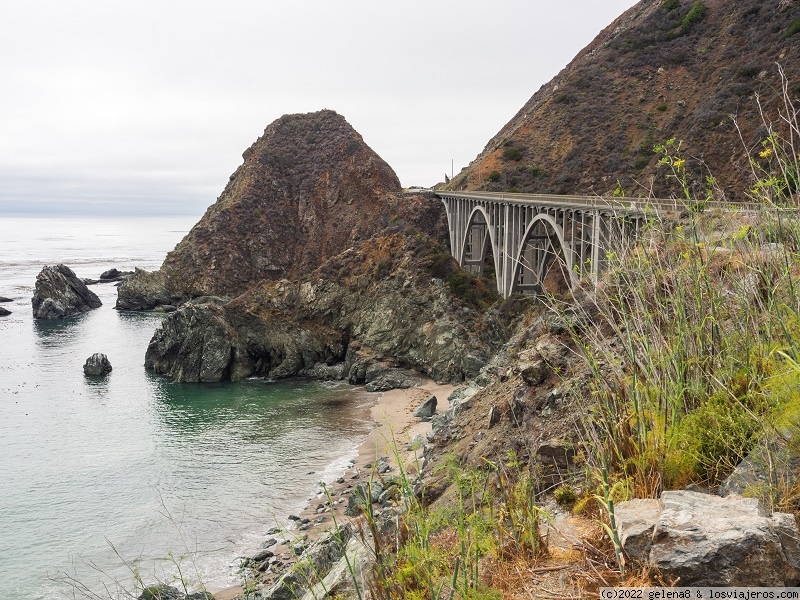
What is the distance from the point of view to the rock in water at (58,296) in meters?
70.8

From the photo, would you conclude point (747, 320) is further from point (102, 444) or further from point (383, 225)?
point (383, 225)

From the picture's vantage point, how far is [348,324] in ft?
149

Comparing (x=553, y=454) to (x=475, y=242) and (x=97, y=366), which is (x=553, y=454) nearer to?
(x=97, y=366)

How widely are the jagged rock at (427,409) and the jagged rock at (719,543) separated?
2752cm

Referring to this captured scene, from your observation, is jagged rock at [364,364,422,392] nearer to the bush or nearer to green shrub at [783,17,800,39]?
the bush

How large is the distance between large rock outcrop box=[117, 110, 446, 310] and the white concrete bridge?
47.8 ft

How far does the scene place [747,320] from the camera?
5.44 m

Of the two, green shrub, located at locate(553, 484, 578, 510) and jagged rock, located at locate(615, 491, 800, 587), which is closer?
jagged rock, located at locate(615, 491, 800, 587)

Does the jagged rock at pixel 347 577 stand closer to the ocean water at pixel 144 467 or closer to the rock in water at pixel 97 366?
the ocean water at pixel 144 467

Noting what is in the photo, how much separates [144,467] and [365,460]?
9889 millimetres

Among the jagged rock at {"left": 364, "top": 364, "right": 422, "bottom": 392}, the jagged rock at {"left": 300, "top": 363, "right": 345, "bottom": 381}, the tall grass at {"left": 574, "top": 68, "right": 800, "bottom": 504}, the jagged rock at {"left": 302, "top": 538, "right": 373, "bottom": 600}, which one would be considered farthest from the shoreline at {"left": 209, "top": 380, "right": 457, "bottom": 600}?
the jagged rock at {"left": 300, "top": 363, "right": 345, "bottom": 381}

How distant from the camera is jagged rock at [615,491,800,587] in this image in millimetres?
3584

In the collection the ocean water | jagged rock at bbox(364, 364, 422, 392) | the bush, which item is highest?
the bush

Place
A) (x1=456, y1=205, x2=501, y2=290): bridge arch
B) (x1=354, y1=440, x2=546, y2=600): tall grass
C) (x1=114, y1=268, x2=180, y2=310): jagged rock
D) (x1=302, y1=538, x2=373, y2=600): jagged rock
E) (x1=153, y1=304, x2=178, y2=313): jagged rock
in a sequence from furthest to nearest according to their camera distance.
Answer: (x1=114, y1=268, x2=180, y2=310): jagged rock → (x1=153, y1=304, x2=178, y2=313): jagged rock → (x1=456, y1=205, x2=501, y2=290): bridge arch → (x1=302, y1=538, x2=373, y2=600): jagged rock → (x1=354, y1=440, x2=546, y2=600): tall grass
